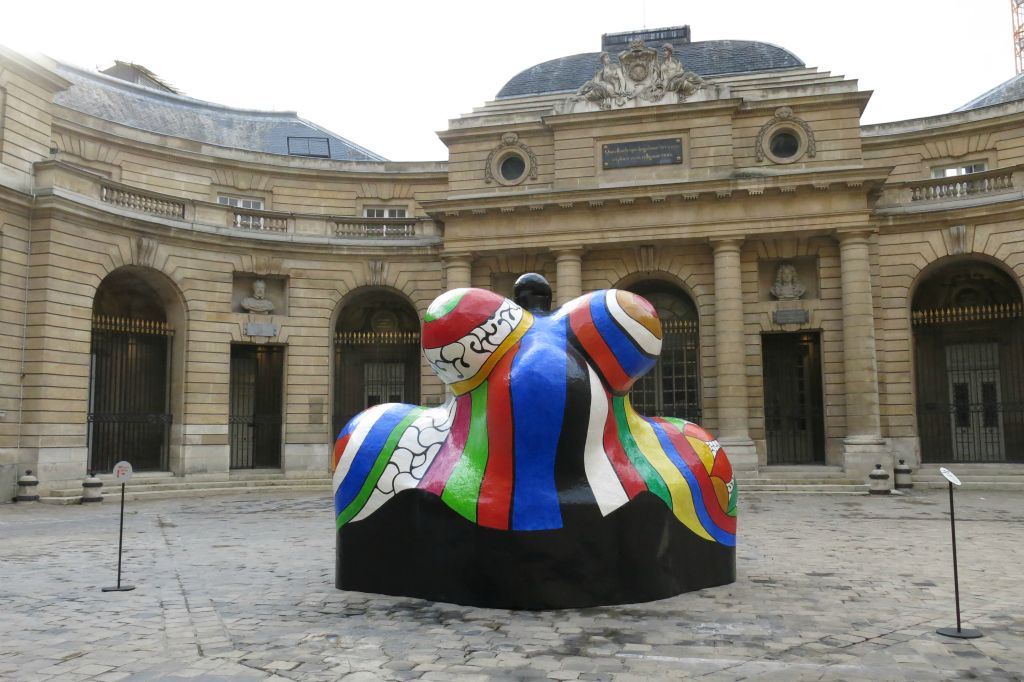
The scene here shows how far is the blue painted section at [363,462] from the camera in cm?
844

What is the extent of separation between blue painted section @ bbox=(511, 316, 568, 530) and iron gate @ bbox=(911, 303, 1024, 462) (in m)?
20.4

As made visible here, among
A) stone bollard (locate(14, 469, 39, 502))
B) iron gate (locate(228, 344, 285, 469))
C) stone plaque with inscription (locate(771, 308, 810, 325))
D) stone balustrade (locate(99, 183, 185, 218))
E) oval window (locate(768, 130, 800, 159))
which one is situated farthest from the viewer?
iron gate (locate(228, 344, 285, 469))

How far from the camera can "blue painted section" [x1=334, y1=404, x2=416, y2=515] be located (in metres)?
8.44

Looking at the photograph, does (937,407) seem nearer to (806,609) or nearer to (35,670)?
(806,609)

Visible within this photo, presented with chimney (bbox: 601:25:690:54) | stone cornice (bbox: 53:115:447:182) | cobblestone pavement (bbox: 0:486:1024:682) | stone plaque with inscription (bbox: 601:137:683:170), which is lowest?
cobblestone pavement (bbox: 0:486:1024:682)

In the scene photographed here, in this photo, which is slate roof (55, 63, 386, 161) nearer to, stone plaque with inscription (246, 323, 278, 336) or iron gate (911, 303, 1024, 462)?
stone plaque with inscription (246, 323, 278, 336)

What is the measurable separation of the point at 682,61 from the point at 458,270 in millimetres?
11824

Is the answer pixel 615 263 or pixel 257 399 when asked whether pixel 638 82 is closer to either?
pixel 615 263

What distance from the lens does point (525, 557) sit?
750cm

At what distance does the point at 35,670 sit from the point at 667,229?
67.9ft

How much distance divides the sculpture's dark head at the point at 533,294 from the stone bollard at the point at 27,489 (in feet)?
51.2

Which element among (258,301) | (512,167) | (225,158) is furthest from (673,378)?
(225,158)

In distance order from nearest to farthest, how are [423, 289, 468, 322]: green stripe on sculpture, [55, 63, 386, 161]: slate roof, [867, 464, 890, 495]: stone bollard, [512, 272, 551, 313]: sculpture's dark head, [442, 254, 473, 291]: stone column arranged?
1. [423, 289, 468, 322]: green stripe on sculpture
2. [512, 272, 551, 313]: sculpture's dark head
3. [867, 464, 890, 495]: stone bollard
4. [442, 254, 473, 291]: stone column
5. [55, 63, 386, 161]: slate roof

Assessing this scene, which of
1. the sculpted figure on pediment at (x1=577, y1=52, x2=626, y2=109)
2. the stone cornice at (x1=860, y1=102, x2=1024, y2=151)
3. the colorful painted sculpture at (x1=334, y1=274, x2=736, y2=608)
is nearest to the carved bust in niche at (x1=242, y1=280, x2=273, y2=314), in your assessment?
the sculpted figure on pediment at (x1=577, y1=52, x2=626, y2=109)
